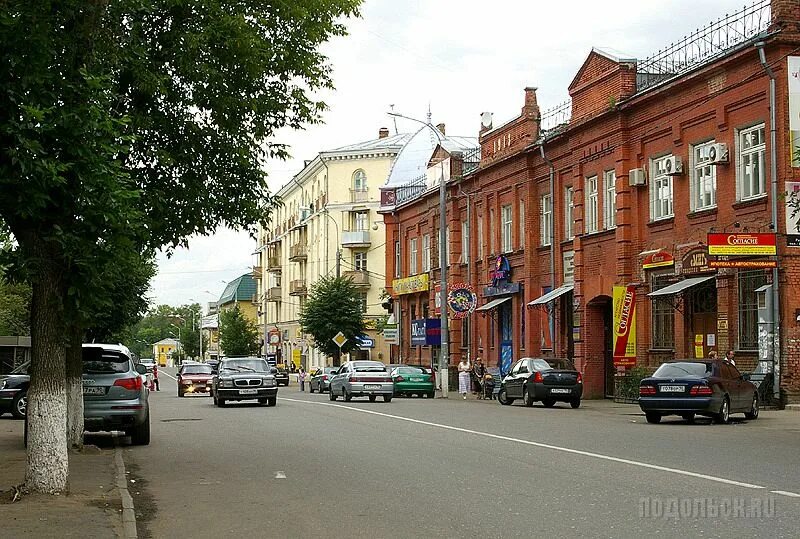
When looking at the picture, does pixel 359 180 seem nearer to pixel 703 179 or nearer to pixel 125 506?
pixel 703 179

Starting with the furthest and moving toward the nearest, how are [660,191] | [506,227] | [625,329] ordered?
[506,227]
[625,329]
[660,191]

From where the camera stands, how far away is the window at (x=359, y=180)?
87.4 m

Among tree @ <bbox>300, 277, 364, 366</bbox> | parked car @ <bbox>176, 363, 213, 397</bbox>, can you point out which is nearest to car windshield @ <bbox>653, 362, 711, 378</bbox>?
parked car @ <bbox>176, 363, 213, 397</bbox>

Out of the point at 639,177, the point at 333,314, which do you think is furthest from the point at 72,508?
the point at 333,314

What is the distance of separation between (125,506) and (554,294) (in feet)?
101

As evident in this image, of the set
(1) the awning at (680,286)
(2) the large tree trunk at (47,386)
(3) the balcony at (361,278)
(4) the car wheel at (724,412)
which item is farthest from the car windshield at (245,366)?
(3) the balcony at (361,278)

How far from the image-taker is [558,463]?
1539cm

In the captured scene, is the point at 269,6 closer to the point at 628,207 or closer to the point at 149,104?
the point at 149,104

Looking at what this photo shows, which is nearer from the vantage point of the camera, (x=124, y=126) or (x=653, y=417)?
(x=124, y=126)

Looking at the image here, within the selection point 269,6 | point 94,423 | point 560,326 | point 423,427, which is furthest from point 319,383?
point 269,6

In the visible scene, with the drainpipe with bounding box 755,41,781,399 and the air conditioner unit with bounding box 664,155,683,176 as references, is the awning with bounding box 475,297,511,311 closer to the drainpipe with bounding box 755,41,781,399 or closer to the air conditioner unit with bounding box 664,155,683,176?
the air conditioner unit with bounding box 664,155,683,176

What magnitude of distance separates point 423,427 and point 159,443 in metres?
5.76

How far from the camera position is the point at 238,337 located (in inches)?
4067

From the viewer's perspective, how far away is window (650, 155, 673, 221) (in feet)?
112
